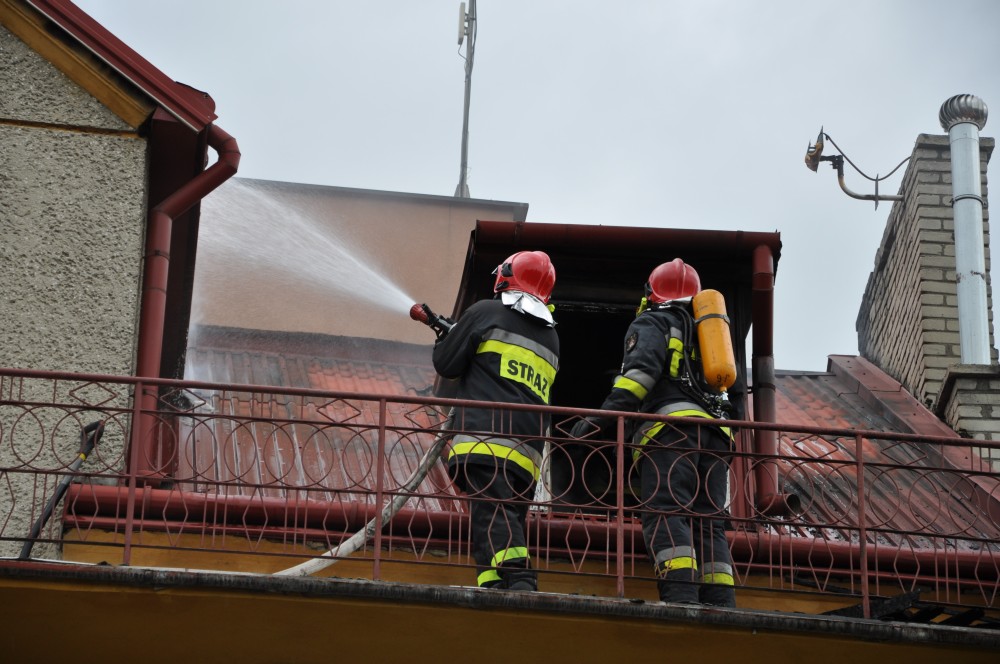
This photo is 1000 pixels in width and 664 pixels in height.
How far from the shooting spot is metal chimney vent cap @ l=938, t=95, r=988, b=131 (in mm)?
14328

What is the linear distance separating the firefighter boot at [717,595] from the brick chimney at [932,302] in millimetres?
4445

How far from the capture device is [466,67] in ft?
70.6

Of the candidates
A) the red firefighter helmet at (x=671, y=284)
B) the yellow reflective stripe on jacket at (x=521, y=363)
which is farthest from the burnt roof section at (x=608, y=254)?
the yellow reflective stripe on jacket at (x=521, y=363)

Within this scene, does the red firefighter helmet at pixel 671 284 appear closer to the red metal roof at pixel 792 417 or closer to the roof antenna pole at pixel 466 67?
the red metal roof at pixel 792 417

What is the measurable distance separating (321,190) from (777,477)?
7.93m

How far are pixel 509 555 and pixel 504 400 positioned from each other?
96 centimetres

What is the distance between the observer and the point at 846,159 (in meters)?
15.4

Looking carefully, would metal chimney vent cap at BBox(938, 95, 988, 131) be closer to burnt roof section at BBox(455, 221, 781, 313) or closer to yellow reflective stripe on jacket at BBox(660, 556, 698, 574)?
burnt roof section at BBox(455, 221, 781, 313)

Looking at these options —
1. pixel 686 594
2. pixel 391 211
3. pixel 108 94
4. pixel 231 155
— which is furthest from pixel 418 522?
pixel 391 211

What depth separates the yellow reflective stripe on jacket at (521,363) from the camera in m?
9.48

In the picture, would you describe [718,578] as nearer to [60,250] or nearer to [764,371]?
[764,371]

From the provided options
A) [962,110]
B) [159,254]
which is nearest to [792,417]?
[962,110]

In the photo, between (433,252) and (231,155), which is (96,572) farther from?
(433,252)

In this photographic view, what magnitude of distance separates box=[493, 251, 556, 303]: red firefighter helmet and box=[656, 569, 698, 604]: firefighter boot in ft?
6.11
